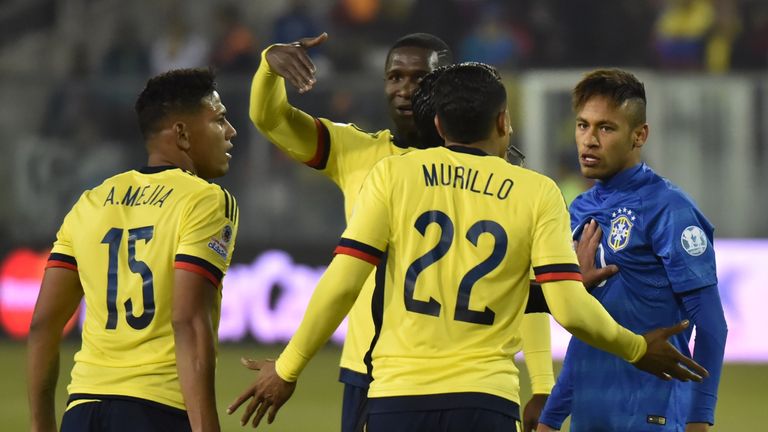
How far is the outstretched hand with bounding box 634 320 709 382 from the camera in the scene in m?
4.04

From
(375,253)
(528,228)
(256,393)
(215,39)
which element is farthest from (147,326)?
(215,39)

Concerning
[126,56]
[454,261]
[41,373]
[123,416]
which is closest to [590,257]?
[454,261]

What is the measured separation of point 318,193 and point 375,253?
9681 millimetres

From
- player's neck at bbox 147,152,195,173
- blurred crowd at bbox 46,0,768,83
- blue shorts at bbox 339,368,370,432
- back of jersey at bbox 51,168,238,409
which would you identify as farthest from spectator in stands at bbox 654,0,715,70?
back of jersey at bbox 51,168,238,409

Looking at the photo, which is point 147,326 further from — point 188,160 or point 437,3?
point 437,3

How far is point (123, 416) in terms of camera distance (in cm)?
409

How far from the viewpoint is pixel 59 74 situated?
1569 cm

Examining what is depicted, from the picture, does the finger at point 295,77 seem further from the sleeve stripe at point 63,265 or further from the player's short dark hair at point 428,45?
the sleeve stripe at point 63,265

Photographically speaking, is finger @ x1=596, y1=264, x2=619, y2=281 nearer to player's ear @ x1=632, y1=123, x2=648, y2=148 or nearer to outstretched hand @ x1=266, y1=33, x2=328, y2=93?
player's ear @ x1=632, y1=123, x2=648, y2=148

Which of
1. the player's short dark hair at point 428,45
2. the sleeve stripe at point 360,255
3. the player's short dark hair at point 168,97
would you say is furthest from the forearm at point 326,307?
the player's short dark hair at point 428,45

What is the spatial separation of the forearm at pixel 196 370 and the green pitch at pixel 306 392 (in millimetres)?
4869

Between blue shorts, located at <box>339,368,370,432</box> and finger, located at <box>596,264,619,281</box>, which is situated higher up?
finger, located at <box>596,264,619,281</box>

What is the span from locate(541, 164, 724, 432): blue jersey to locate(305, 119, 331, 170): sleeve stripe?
1.28 metres

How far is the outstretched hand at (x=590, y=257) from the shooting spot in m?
4.43
